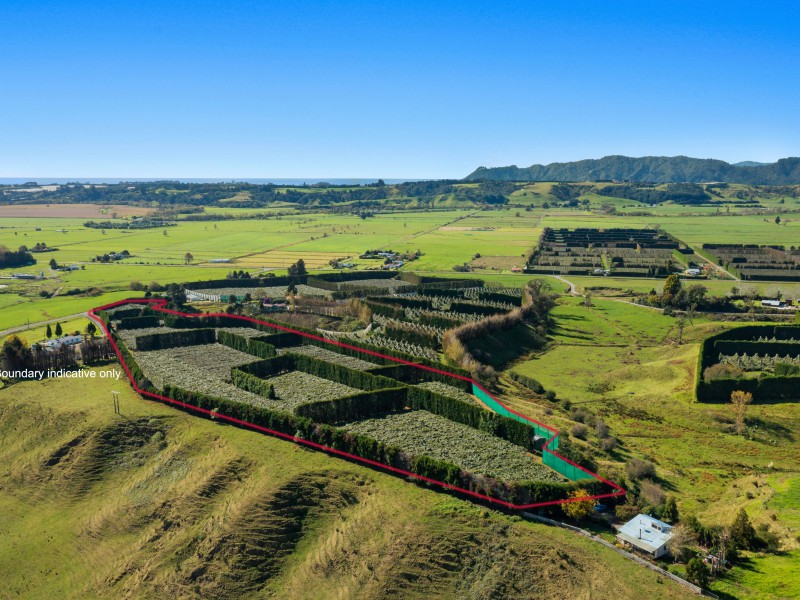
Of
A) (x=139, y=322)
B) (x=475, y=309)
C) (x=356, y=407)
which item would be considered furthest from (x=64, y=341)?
(x=475, y=309)

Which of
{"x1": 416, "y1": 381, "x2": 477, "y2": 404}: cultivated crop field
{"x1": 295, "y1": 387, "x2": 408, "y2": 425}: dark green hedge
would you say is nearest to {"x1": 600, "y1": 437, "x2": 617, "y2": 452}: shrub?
{"x1": 416, "y1": 381, "x2": 477, "y2": 404}: cultivated crop field

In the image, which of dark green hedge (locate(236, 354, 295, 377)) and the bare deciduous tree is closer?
the bare deciduous tree

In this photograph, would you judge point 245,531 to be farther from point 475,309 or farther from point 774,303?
point 774,303

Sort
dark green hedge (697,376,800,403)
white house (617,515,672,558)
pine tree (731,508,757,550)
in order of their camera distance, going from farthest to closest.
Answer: dark green hedge (697,376,800,403)
pine tree (731,508,757,550)
white house (617,515,672,558)

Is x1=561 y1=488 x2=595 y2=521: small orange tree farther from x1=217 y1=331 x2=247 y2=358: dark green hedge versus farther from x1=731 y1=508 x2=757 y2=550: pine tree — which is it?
x1=217 y1=331 x2=247 y2=358: dark green hedge

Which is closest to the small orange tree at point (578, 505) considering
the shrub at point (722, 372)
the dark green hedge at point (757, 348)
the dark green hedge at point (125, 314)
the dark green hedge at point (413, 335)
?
the shrub at point (722, 372)
